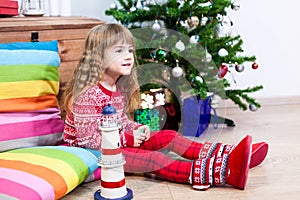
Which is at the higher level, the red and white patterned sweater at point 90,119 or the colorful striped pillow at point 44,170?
the red and white patterned sweater at point 90,119

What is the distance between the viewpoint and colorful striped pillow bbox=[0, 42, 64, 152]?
171 centimetres

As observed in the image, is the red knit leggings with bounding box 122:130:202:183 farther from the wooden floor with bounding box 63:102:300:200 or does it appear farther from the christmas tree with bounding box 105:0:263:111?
the christmas tree with bounding box 105:0:263:111

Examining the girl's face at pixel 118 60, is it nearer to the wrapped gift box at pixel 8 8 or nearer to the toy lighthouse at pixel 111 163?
the toy lighthouse at pixel 111 163

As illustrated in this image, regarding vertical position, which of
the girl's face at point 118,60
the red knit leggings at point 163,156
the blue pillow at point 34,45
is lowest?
the red knit leggings at point 163,156

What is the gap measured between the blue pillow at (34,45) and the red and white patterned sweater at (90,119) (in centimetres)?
28

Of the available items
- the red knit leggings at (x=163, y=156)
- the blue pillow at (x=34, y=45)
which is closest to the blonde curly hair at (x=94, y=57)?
the blue pillow at (x=34, y=45)

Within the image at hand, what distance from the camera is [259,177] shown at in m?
1.71

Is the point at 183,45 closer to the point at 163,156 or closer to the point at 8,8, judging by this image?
the point at 163,156

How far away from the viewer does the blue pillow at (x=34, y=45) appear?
183 cm

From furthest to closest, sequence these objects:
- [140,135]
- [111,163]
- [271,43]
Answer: [271,43] < [140,135] < [111,163]

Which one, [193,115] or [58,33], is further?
[193,115]

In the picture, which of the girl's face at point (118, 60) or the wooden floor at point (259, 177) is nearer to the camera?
the wooden floor at point (259, 177)

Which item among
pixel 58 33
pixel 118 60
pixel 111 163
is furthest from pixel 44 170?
pixel 58 33

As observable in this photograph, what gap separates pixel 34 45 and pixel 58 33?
163mm
